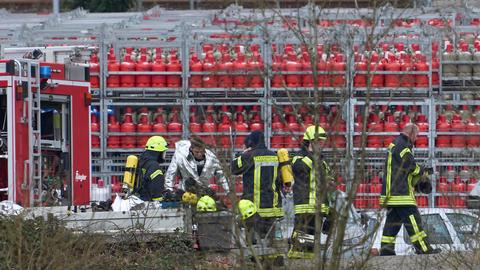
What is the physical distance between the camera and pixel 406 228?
1326cm

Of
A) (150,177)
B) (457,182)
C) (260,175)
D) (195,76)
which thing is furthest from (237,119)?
(260,175)

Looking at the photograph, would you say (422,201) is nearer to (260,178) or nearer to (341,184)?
(260,178)

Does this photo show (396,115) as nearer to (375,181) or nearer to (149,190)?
(375,181)

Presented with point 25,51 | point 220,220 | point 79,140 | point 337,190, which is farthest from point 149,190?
point 337,190

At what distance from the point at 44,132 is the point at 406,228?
4.24m

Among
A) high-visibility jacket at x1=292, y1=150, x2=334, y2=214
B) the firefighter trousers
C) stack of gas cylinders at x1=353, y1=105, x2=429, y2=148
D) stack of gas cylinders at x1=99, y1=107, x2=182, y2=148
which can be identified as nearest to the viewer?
high-visibility jacket at x1=292, y1=150, x2=334, y2=214

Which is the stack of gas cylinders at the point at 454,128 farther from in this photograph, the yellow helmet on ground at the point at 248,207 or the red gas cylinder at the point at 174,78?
the yellow helmet on ground at the point at 248,207

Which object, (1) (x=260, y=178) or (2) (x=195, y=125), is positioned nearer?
(1) (x=260, y=178)

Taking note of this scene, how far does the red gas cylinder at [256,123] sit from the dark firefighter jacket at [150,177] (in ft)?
12.7

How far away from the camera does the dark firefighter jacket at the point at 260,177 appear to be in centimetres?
1306

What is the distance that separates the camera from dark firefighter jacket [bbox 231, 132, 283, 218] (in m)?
13.1

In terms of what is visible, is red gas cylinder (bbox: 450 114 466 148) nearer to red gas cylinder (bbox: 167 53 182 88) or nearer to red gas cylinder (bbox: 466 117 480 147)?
red gas cylinder (bbox: 466 117 480 147)

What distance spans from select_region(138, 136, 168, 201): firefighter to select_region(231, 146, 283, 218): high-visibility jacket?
142 cm

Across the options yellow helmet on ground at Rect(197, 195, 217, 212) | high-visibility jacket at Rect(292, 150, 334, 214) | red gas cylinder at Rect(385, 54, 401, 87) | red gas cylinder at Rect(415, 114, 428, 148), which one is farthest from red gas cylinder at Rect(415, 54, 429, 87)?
yellow helmet on ground at Rect(197, 195, 217, 212)
